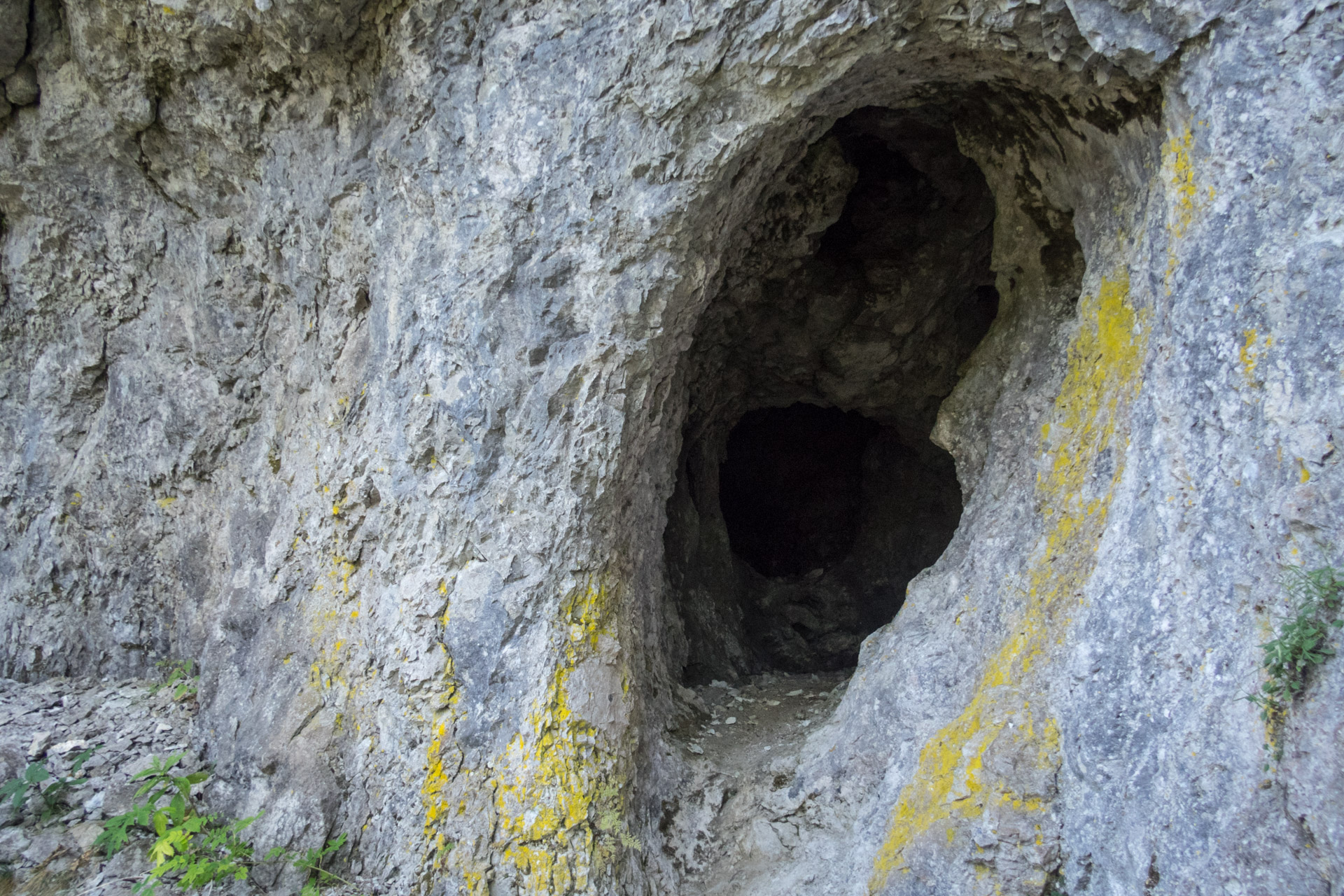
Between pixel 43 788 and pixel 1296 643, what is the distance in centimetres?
393

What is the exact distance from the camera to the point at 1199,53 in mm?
1881

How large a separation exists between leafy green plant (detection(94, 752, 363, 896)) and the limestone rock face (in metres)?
0.08

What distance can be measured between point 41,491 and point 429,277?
94.3 inches

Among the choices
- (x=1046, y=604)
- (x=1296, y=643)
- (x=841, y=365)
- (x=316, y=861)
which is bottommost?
(x=316, y=861)

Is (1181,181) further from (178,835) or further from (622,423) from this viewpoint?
(178,835)

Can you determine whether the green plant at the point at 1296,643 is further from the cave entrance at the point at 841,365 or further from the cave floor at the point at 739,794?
the cave entrance at the point at 841,365

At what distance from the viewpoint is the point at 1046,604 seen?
2.29 meters

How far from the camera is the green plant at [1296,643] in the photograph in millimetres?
1534

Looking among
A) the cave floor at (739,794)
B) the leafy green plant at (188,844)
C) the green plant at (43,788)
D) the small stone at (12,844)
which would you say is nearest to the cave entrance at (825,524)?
the cave floor at (739,794)

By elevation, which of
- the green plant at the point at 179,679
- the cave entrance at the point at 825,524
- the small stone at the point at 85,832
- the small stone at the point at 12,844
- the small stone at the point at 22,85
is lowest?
the small stone at the point at 12,844

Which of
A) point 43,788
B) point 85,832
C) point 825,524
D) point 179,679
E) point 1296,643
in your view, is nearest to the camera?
point 1296,643

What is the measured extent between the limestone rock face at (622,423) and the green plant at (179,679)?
137 millimetres

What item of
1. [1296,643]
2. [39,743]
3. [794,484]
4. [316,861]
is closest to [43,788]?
[39,743]

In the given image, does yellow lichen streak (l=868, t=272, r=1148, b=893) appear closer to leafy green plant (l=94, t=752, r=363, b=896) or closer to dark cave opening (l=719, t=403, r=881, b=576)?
leafy green plant (l=94, t=752, r=363, b=896)
